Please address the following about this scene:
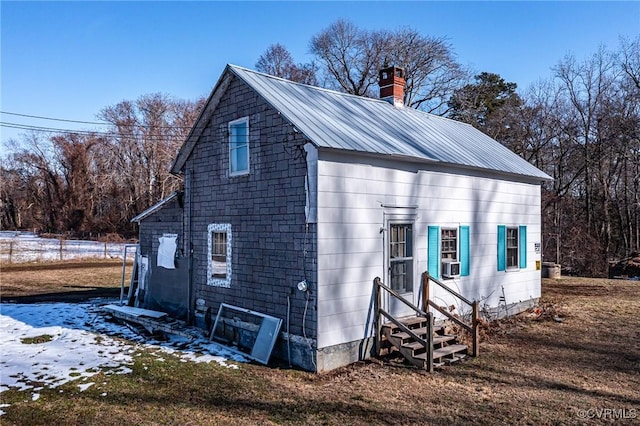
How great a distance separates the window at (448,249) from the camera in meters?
10.2

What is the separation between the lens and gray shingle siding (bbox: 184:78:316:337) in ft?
27.4

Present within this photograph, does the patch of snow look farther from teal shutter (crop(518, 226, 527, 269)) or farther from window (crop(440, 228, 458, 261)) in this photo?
teal shutter (crop(518, 226, 527, 269))

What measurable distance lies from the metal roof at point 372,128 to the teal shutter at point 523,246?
5.19ft

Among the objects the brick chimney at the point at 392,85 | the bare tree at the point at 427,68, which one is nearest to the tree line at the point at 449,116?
the bare tree at the point at 427,68

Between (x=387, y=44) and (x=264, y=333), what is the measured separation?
30.4 metres

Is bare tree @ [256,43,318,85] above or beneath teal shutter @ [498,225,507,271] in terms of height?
above

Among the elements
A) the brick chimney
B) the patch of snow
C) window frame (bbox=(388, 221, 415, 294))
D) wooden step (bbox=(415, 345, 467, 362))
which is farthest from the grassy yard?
the brick chimney

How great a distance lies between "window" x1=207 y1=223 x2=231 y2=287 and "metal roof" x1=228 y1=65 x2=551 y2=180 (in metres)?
2.88

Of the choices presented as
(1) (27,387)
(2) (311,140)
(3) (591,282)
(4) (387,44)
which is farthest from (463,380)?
(4) (387,44)

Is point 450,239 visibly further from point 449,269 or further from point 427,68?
point 427,68

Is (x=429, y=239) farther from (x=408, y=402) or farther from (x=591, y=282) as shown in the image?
(x=591, y=282)

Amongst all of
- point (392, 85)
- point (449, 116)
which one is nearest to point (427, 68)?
point (449, 116)

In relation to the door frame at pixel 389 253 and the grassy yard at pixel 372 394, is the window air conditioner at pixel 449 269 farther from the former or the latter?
the grassy yard at pixel 372 394

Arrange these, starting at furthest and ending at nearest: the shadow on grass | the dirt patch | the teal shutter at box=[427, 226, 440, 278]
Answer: the dirt patch < the shadow on grass < the teal shutter at box=[427, 226, 440, 278]
